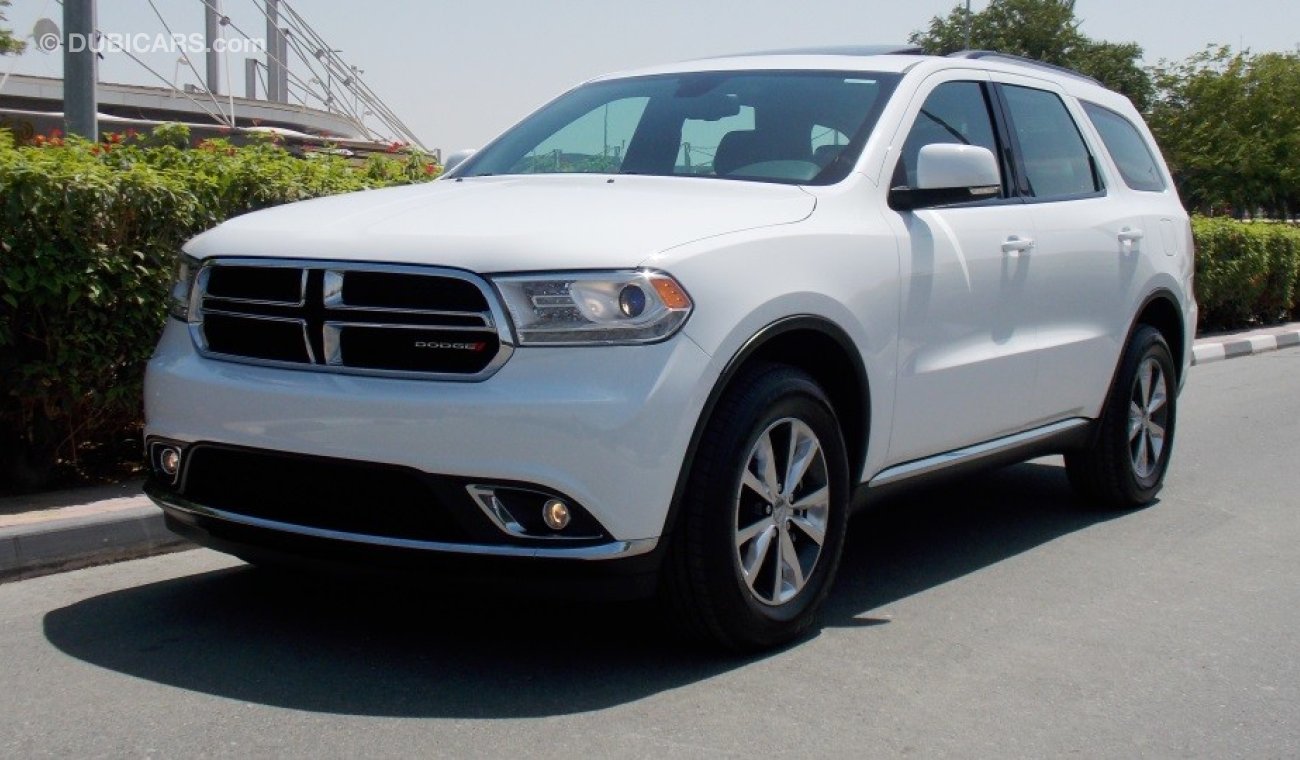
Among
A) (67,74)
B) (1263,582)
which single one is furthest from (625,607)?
(67,74)

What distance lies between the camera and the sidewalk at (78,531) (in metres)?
5.48

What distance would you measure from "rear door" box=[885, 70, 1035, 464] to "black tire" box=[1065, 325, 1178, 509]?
0.93m

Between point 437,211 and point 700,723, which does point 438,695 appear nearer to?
point 700,723

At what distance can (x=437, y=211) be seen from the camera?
446 centimetres

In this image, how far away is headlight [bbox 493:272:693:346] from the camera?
158 inches

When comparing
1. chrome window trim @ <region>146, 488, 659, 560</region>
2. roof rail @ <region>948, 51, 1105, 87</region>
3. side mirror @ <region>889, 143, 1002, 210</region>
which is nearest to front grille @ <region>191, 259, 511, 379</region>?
chrome window trim @ <region>146, 488, 659, 560</region>

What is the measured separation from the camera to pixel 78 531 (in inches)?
222

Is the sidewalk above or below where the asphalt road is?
above

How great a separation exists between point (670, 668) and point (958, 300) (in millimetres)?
1666

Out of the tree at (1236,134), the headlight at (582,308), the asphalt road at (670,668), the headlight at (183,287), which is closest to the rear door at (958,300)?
the asphalt road at (670,668)

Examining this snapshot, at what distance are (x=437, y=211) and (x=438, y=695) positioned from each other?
130 centimetres

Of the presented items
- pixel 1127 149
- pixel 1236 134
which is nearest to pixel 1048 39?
pixel 1236 134

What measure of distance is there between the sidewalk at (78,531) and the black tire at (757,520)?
239 centimetres

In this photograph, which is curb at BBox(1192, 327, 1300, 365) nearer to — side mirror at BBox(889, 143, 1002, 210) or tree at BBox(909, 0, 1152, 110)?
side mirror at BBox(889, 143, 1002, 210)
